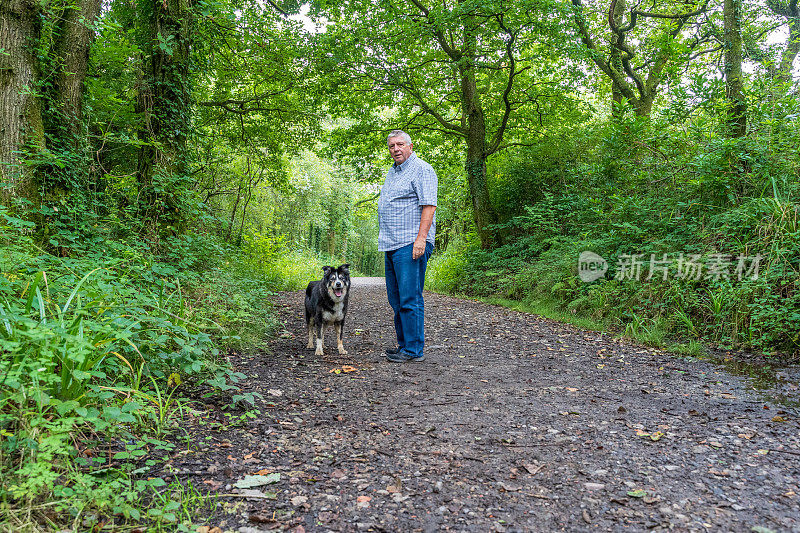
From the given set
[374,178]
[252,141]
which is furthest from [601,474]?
[374,178]

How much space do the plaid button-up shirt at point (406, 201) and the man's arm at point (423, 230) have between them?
5 cm

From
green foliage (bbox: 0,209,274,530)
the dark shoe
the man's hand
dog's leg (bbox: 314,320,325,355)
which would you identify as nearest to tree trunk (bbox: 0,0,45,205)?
green foliage (bbox: 0,209,274,530)

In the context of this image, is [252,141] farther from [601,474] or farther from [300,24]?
[601,474]

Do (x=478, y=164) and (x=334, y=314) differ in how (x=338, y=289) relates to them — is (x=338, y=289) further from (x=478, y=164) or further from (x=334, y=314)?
(x=478, y=164)

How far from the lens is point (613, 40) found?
40.3 feet

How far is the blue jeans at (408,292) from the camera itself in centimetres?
480

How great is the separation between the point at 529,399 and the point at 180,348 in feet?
8.94

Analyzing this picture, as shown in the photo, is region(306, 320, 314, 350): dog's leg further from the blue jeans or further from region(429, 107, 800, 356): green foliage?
region(429, 107, 800, 356): green foliage

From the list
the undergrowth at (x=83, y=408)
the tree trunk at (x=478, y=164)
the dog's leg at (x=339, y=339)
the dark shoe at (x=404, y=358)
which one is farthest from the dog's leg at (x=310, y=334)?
the tree trunk at (x=478, y=164)

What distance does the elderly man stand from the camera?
15.5ft

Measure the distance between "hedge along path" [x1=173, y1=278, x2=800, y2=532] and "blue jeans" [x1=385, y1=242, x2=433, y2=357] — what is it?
0.31 metres

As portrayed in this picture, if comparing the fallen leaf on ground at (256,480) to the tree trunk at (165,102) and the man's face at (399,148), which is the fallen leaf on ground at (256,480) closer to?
the man's face at (399,148)

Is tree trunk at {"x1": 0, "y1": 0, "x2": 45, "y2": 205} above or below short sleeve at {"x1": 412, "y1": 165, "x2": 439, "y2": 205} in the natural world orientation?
above

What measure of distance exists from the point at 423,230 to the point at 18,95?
4.43 metres
